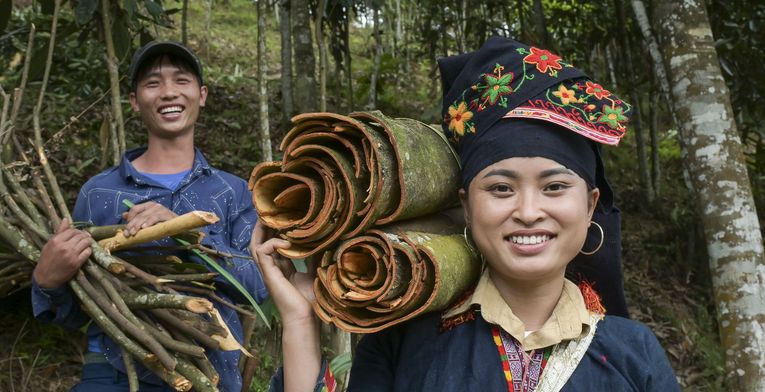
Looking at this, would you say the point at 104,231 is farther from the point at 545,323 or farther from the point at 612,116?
the point at 612,116

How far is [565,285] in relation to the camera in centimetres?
175

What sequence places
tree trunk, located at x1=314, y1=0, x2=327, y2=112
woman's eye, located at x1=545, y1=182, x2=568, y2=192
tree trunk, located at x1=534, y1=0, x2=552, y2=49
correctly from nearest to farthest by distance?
woman's eye, located at x1=545, y1=182, x2=568, y2=192 → tree trunk, located at x1=314, y1=0, x2=327, y2=112 → tree trunk, located at x1=534, y1=0, x2=552, y2=49

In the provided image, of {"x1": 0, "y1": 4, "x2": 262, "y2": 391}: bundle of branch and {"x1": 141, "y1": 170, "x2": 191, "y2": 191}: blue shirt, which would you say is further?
{"x1": 141, "y1": 170, "x2": 191, "y2": 191}: blue shirt

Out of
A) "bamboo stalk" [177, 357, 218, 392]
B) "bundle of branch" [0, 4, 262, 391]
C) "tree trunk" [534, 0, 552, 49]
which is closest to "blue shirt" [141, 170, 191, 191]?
"bundle of branch" [0, 4, 262, 391]

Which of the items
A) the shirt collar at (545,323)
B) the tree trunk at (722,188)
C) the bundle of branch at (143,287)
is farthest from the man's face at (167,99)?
the tree trunk at (722,188)

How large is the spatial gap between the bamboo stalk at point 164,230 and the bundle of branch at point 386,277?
66 centimetres

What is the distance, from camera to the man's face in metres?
2.87

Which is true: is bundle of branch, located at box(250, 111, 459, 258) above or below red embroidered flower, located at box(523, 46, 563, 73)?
below

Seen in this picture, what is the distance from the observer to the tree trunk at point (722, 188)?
141 inches

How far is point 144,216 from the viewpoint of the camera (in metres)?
2.37

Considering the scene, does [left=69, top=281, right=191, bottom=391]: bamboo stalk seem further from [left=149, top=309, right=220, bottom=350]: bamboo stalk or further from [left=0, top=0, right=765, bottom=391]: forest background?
[left=0, top=0, right=765, bottom=391]: forest background

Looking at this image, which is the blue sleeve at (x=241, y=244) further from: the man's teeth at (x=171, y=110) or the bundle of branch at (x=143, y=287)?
the man's teeth at (x=171, y=110)

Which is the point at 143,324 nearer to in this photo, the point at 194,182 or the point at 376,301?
the point at 194,182

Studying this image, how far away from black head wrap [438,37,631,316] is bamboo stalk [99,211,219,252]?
814mm
